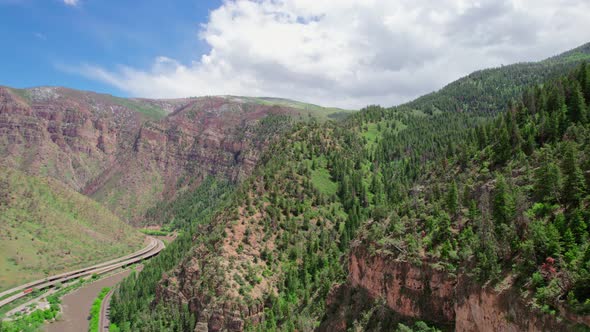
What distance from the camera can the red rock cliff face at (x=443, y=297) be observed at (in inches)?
1658

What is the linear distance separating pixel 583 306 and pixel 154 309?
11624 cm

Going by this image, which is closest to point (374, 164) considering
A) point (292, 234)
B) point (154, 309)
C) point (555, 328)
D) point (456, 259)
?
point (292, 234)

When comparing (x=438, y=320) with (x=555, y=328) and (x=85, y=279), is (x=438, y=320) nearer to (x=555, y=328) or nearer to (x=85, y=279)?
(x=555, y=328)

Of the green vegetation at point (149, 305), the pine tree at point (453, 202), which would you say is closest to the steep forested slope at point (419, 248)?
the pine tree at point (453, 202)

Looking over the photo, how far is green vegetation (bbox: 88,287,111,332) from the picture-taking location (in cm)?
13800

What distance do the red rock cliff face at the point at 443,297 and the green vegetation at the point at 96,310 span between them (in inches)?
3875

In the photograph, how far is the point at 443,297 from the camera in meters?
56.2

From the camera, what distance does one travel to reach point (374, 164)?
198750 millimetres

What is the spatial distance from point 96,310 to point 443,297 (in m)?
139

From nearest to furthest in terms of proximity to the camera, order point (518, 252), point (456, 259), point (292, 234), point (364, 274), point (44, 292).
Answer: point (518, 252) < point (456, 259) < point (364, 274) < point (292, 234) < point (44, 292)

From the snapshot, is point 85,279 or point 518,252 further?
point 85,279

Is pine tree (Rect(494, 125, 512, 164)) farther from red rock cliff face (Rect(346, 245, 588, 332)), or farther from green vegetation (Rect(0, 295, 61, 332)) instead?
green vegetation (Rect(0, 295, 61, 332))

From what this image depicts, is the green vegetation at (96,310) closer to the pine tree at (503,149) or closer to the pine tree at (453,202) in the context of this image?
the pine tree at (453,202)

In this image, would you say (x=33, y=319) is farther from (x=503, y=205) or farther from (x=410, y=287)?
(x=503, y=205)
